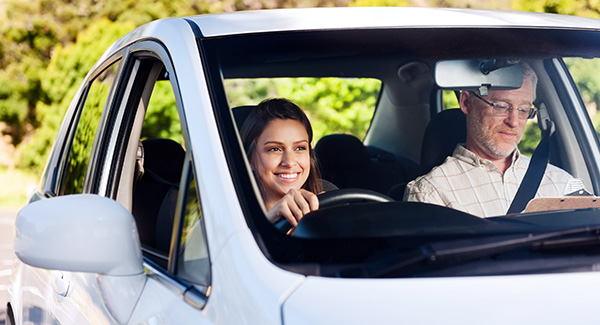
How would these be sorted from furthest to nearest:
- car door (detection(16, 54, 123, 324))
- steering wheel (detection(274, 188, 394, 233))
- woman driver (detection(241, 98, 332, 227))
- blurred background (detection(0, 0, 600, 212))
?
blurred background (detection(0, 0, 600, 212)) → woman driver (detection(241, 98, 332, 227)) → car door (detection(16, 54, 123, 324)) → steering wheel (detection(274, 188, 394, 233))

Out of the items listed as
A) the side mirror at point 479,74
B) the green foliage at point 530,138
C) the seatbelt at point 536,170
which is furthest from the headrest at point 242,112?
the green foliage at point 530,138

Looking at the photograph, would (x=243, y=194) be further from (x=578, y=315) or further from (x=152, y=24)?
(x=152, y=24)

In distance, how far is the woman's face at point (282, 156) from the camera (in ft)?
8.13

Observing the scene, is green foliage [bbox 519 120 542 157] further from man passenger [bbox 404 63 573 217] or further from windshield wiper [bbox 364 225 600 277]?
windshield wiper [bbox 364 225 600 277]

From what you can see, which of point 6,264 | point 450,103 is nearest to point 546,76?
point 450,103

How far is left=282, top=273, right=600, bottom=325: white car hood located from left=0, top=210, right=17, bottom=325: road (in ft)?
16.4

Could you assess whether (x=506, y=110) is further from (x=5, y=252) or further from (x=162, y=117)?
(x=162, y=117)

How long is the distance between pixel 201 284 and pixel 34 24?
85.0 ft

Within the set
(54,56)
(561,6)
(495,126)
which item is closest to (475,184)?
(495,126)

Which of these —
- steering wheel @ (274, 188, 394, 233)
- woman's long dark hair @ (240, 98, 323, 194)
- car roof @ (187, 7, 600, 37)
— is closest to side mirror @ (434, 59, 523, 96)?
car roof @ (187, 7, 600, 37)

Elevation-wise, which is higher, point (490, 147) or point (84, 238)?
point (490, 147)

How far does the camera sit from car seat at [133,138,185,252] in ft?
8.01

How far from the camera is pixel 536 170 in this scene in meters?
2.78

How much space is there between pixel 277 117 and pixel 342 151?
955mm
